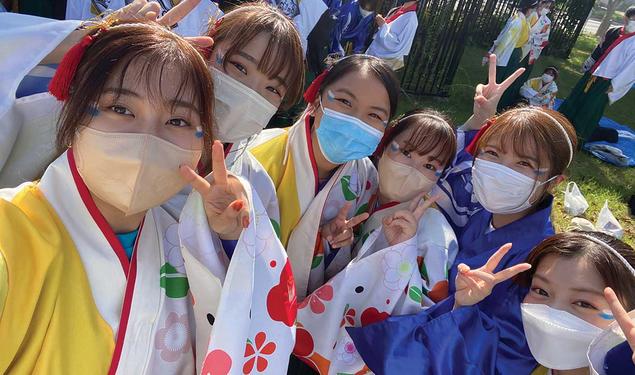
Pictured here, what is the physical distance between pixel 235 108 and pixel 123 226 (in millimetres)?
621

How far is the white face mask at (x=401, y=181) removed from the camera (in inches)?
80.0

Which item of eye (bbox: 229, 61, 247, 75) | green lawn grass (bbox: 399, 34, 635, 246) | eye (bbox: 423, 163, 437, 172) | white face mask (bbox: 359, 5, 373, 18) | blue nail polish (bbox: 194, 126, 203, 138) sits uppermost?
eye (bbox: 229, 61, 247, 75)

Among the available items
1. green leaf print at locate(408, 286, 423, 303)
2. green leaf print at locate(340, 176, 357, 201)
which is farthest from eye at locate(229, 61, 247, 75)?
green leaf print at locate(408, 286, 423, 303)

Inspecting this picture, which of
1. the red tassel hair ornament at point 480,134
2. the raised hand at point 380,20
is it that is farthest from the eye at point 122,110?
the raised hand at point 380,20

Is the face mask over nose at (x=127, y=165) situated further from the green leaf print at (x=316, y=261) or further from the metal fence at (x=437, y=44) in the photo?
the metal fence at (x=437, y=44)

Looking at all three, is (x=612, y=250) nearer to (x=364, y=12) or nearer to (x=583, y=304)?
(x=583, y=304)

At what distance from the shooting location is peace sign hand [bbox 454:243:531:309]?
156cm

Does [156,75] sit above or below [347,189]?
above

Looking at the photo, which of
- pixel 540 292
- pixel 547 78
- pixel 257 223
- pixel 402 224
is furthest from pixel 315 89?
pixel 547 78

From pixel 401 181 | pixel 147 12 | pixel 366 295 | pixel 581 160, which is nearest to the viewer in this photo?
pixel 147 12

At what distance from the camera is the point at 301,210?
1932 millimetres

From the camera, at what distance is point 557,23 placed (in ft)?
45.8

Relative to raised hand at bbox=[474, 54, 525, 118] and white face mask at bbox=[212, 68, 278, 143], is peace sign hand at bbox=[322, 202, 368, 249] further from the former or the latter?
raised hand at bbox=[474, 54, 525, 118]

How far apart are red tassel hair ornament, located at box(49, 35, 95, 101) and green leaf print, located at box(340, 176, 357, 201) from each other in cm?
117
